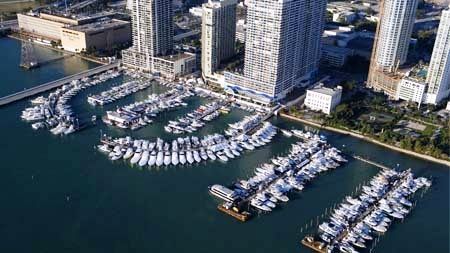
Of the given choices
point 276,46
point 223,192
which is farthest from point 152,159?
point 276,46

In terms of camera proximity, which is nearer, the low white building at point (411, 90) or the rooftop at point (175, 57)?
the low white building at point (411, 90)

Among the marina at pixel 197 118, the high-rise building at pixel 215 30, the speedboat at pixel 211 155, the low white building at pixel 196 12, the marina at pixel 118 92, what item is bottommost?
the speedboat at pixel 211 155

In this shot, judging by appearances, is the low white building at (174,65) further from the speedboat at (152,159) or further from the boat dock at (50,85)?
the speedboat at (152,159)

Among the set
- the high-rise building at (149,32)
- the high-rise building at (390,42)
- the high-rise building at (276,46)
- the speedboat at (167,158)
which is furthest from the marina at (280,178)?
the high-rise building at (149,32)

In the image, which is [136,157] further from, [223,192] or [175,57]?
[175,57]

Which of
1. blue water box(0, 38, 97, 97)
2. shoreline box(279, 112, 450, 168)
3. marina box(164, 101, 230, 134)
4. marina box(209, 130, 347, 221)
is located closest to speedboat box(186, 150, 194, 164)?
marina box(209, 130, 347, 221)

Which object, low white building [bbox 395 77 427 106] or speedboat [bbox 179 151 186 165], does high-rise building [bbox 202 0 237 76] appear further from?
low white building [bbox 395 77 427 106]

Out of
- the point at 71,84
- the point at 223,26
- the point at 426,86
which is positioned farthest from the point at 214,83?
the point at 426,86
